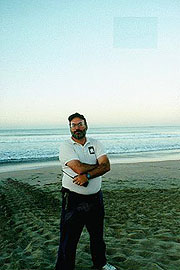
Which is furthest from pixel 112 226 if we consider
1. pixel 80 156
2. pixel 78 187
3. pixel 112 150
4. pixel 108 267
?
pixel 112 150

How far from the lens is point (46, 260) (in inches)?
177

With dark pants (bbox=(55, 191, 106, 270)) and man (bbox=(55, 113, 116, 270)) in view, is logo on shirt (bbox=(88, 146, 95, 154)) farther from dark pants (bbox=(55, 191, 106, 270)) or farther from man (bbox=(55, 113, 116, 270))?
dark pants (bbox=(55, 191, 106, 270))

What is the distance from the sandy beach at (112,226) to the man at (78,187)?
2.49 feet

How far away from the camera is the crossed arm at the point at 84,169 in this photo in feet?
11.5

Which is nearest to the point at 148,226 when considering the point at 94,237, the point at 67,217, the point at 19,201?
the point at 94,237

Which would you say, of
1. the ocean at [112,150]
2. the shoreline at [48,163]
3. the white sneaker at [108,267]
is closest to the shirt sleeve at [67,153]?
the white sneaker at [108,267]

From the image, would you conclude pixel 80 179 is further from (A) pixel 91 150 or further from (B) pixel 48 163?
(B) pixel 48 163

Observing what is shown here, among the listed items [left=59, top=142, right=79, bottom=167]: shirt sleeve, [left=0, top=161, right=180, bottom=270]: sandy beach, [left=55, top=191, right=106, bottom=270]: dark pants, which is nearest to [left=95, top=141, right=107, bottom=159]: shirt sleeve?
[left=59, top=142, right=79, bottom=167]: shirt sleeve

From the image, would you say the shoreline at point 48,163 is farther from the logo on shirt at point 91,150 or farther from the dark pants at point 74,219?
the logo on shirt at point 91,150

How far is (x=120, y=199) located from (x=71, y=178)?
5.34 meters

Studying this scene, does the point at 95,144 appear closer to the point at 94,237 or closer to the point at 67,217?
the point at 67,217

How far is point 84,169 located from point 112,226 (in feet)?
9.79

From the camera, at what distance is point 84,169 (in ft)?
11.6

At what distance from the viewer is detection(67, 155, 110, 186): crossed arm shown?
11.5 ft
